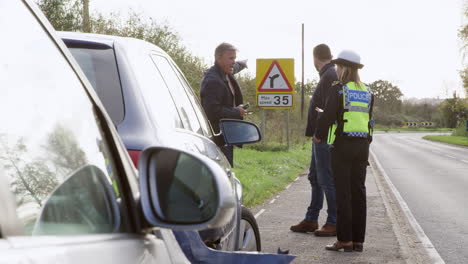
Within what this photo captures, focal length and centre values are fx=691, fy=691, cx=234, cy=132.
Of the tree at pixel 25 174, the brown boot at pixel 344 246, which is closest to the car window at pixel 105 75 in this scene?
the tree at pixel 25 174

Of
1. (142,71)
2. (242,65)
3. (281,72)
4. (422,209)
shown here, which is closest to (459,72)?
(281,72)

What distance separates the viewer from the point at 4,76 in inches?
51.9

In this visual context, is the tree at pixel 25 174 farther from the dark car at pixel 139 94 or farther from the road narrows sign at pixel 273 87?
the road narrows sign at pixel 273 87

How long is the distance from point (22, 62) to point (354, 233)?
19.0 feet

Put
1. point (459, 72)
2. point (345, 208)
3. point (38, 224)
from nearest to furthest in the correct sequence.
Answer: point (38, 224) < point (345, 208) < point (459, 72)

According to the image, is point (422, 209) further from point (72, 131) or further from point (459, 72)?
point (459, 72)

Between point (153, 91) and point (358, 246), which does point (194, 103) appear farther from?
point (358, 246)

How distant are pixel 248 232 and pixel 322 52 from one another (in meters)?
3.25

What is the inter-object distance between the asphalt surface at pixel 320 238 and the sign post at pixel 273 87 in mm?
6387

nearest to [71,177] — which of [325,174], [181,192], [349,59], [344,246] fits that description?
[181,192]

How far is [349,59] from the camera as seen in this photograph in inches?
253

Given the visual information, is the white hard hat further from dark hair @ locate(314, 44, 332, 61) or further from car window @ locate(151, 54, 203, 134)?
car window @ locate(151, 54, 203, 134)

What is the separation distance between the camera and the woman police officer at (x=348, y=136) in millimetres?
6488

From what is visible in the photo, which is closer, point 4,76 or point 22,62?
point 4,76
